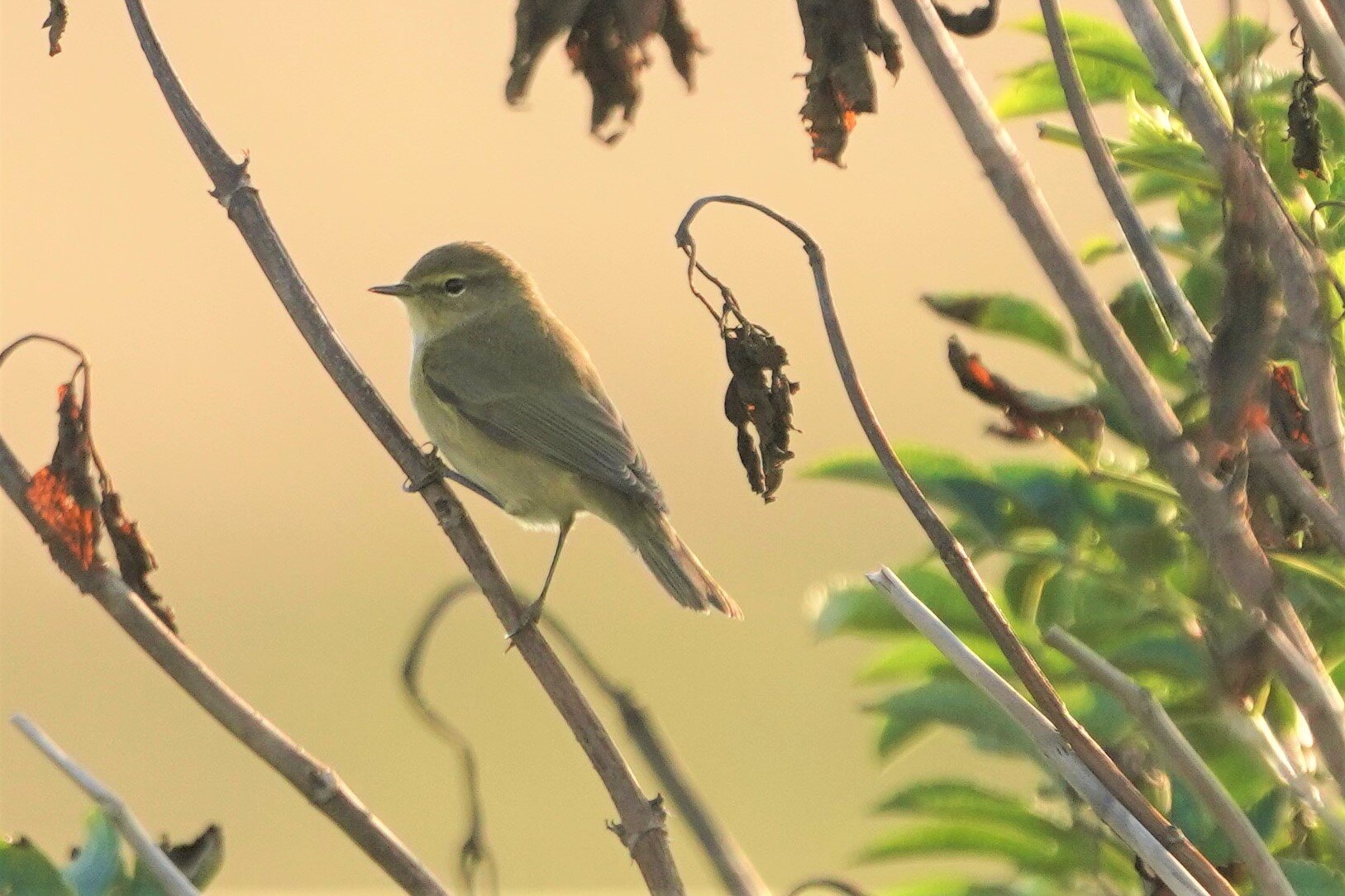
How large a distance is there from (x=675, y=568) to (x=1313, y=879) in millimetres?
2021

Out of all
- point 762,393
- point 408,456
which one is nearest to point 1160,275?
point 762,393

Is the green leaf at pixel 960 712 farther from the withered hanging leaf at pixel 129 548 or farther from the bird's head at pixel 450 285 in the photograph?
the bird's head at pixel 450 285

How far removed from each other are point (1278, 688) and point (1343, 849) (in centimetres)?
23

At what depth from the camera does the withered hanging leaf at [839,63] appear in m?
1.29

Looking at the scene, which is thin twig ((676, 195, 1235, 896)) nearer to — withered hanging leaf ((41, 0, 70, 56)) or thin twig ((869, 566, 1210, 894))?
thin twig ((869, 566, 1210, 894))

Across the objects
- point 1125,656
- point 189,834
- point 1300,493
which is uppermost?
point 1300,493

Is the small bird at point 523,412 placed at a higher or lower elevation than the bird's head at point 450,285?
lower

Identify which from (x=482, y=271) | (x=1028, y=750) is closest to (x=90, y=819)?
(x=1028, y=750)

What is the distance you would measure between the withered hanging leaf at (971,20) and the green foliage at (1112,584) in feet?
0.76

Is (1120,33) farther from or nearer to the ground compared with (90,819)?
farther from the ground

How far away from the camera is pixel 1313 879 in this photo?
1.39m

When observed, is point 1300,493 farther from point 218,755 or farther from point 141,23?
point 218,755

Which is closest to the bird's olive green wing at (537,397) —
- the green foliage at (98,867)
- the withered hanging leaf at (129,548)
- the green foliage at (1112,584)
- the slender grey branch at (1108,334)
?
the green foliage at (1112,584)

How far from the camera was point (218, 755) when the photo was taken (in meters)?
10.4
